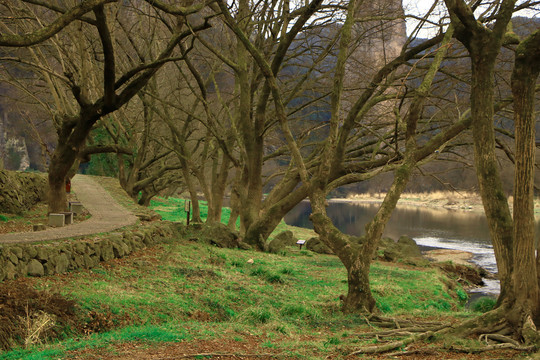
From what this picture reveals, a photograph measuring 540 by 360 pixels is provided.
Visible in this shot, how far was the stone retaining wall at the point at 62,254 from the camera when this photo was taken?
7613mm

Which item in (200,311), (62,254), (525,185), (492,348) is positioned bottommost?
(200,311)

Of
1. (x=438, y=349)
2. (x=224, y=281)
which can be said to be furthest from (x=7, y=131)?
(x=438, y=349)

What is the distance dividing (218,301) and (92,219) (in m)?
6.76

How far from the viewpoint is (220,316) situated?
8461 millimetres

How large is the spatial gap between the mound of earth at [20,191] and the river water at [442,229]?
14.7m

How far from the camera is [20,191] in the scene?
55.5 ft

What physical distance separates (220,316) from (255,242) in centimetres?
721

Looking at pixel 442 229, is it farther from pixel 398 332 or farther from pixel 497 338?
pixel 497 338

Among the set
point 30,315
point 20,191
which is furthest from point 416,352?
point 20,191

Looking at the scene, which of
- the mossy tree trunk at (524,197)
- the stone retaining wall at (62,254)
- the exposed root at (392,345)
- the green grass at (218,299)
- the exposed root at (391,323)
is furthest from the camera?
the stone retaining wall at (62,254)

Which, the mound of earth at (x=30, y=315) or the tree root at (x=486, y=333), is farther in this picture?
the mound of earth at (x=30, y=315)

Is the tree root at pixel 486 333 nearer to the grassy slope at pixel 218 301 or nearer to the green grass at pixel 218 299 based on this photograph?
the grassy slope at pixel 218 301

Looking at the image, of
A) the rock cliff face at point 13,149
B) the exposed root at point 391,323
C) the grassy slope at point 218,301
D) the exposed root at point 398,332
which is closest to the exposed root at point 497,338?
the exposed root at point 398,332

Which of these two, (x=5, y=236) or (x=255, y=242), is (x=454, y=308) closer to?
(x=255, y=242)
